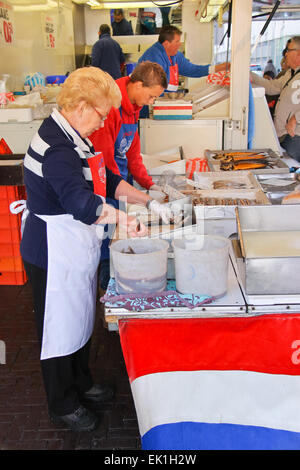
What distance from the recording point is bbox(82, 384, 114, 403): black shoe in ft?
8.22

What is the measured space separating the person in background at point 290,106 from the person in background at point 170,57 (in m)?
0.70

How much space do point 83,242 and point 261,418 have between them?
0.98 m

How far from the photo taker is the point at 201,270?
1687mm

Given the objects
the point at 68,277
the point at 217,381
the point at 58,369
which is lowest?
the point at 58,369

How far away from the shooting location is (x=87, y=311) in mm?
2139

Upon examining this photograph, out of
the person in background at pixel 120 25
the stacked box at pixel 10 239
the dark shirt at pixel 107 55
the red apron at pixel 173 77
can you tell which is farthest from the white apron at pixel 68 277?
the person in background at pixel 120 25

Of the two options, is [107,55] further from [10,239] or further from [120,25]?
[10,239]

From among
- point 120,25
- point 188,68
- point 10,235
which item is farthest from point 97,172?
point 120,25

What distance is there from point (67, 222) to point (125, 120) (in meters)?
1.21

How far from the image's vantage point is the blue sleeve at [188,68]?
204 inches

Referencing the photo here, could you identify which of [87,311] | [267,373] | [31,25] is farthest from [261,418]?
[31,25]

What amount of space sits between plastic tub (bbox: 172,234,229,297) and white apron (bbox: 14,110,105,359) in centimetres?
45

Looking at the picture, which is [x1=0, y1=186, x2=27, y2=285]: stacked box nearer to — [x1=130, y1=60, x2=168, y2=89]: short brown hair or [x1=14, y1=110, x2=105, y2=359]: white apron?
[x1=130, y1=60, x2=168, y2=89]: short brown hair
